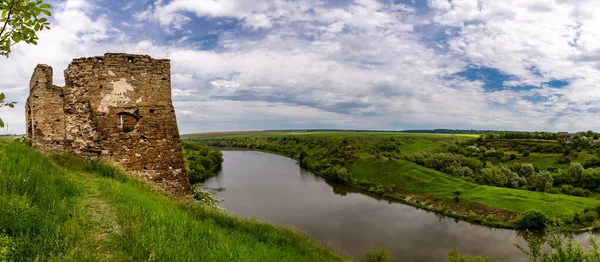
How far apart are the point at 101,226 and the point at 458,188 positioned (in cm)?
4984

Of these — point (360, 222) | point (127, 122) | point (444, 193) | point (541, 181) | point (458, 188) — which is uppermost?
point (127, 122)

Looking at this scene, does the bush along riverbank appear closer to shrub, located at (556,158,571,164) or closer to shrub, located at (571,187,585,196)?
shrub, located at (571,187,585,196)

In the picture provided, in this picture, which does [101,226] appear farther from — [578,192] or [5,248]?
[578,192]

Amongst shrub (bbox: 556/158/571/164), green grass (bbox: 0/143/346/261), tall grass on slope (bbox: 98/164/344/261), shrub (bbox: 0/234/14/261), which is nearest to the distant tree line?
tall grass on slope (bbox: 98/164/344/261)

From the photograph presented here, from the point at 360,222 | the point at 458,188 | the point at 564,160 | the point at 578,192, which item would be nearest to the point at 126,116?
the point at 360,222

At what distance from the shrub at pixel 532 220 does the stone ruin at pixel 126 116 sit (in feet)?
126

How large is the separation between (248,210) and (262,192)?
9920 mm

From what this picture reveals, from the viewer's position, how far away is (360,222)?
35500 mm

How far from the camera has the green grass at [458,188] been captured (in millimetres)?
37750

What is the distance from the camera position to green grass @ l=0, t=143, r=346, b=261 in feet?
12.3

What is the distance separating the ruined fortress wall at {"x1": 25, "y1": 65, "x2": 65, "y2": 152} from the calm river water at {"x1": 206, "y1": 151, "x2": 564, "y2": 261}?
1385 centimetres

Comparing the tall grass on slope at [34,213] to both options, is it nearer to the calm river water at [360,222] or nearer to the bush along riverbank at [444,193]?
Answer: the calm river water at [360,222]

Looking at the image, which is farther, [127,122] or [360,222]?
[360,222]

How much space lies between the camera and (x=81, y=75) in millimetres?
9328
